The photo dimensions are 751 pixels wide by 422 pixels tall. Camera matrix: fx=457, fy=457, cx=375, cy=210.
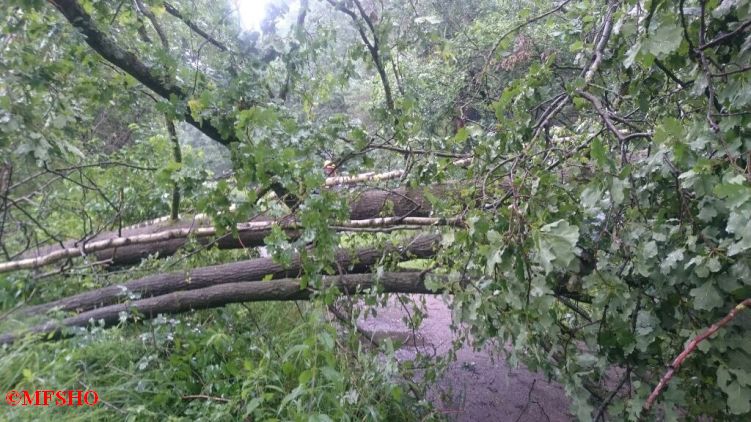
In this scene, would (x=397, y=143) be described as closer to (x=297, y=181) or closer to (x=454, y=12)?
(x=297, y=181)

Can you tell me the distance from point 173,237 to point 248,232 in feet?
2.35

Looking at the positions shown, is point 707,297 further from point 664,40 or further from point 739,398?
point 664,40

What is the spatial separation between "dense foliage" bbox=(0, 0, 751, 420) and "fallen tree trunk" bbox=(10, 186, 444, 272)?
0.43 ft

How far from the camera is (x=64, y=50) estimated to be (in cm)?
233

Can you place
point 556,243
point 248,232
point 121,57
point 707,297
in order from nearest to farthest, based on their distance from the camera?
point 556,243, point 707,297, point 121,57, point 248,232

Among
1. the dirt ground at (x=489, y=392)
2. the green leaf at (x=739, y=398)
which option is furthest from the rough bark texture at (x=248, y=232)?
the green leaf at (x=739, y=398)

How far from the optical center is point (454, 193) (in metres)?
2.08

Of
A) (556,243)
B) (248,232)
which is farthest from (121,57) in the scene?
(556,243)

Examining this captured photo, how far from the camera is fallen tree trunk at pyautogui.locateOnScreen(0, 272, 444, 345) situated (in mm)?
2633

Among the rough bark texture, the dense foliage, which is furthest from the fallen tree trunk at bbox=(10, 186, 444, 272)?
the dense foliage

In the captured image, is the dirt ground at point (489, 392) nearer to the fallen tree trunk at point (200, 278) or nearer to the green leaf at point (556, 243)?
the fallen tree trunk at point (200, 278)

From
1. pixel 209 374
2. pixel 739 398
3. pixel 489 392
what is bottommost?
pixel 489 392

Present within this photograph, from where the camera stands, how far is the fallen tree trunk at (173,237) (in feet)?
9.78

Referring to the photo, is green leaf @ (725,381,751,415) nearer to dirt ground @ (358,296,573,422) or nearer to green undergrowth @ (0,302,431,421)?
A: green undergrowth @ (0,302,431,421)
